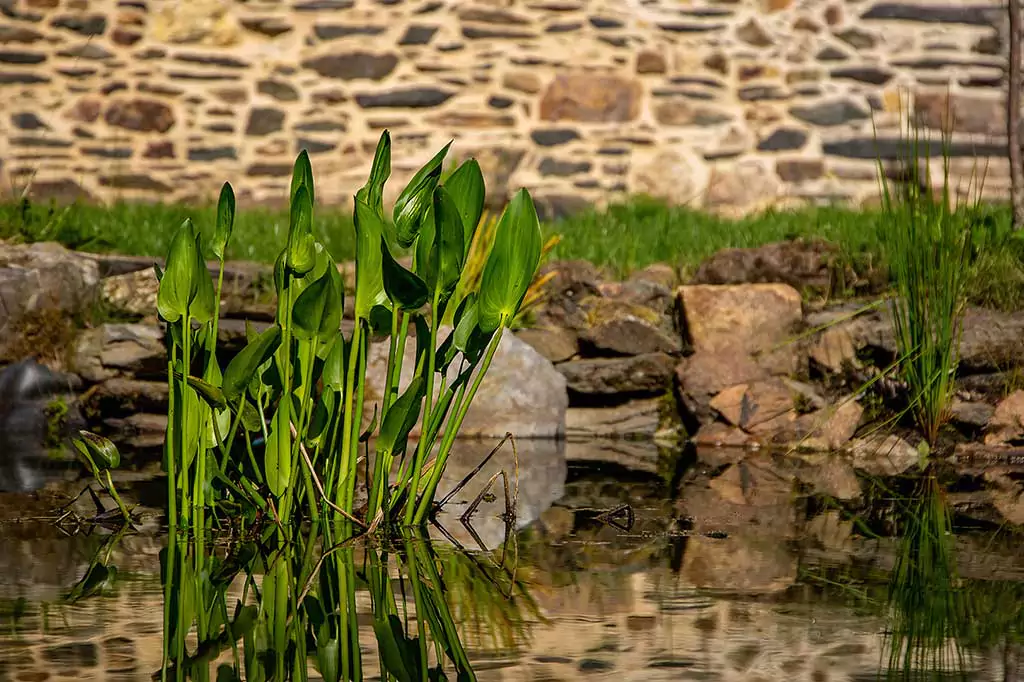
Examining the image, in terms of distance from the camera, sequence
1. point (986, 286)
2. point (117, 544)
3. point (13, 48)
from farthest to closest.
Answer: point (13, 48)
point (986, 286)
point (117, 544)

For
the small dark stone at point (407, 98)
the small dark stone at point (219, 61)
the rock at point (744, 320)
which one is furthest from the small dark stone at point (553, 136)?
the rock at point (744, 320)

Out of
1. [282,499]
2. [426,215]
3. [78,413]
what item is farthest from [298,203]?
[78,413]

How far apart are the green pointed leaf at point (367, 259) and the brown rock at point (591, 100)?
596 cm

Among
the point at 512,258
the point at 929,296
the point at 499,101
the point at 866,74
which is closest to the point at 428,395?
the point at 512,258

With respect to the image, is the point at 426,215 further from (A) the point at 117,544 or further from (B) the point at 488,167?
(B) the point at 488,167

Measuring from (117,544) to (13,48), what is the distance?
648cm

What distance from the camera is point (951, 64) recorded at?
29.7 ft

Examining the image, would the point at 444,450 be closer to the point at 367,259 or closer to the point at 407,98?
the point at 367,259

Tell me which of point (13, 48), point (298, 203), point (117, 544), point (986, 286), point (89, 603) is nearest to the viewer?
point (89, 603)

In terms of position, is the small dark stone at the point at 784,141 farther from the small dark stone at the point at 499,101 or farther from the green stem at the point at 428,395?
the green stem at the point at 428,395

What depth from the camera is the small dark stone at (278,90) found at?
895 cm

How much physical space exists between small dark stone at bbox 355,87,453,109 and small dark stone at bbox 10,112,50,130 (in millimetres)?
2111

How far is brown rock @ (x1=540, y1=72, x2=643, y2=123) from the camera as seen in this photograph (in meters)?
8.96

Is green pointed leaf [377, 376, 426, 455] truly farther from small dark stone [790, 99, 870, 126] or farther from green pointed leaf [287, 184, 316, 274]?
small dark stone [790, 99, 870, 126]
